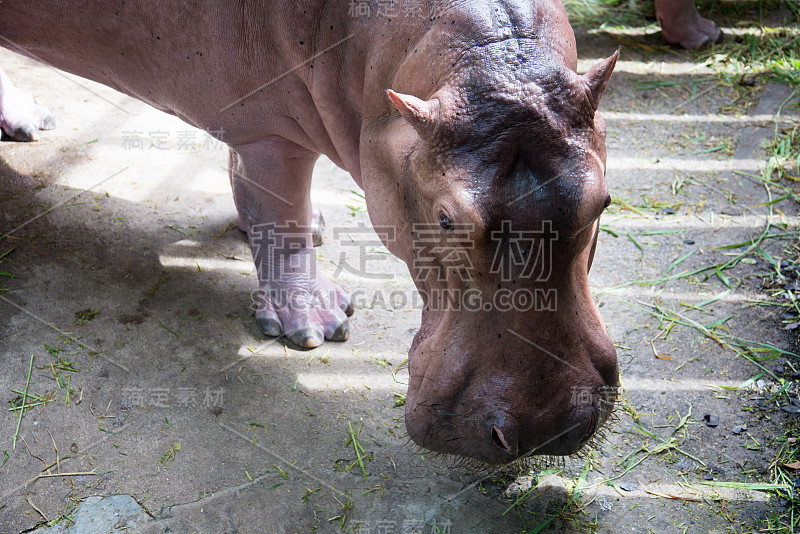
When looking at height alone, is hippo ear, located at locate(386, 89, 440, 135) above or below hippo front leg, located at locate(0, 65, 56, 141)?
above

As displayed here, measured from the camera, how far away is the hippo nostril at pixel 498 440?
7.25 feet

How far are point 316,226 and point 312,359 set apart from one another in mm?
940

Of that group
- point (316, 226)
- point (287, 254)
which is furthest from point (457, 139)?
point (316, 226)

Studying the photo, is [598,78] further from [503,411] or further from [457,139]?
[503,411]

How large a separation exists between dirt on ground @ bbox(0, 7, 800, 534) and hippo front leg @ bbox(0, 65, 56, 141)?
3.8 inches

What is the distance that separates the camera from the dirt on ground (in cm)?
284

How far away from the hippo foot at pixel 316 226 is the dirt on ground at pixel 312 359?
0.09 meters

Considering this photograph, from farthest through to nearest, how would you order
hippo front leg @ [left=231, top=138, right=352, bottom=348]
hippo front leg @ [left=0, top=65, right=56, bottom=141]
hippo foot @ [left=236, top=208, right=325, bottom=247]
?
hippo front leg @ [left=0, top=65, right=56, bottom=141]
hippo foot @ [left=236, top=208, right=325, bottom=247]
hippo front leg @ [left=231, top=138, right=352, bottom=348]

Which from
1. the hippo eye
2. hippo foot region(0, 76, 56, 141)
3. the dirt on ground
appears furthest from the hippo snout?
hippo foot region(0, 76, 56, 141)

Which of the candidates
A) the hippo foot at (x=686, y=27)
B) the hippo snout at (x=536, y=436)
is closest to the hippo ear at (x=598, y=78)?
the hippo snout at (x=536, y=436)

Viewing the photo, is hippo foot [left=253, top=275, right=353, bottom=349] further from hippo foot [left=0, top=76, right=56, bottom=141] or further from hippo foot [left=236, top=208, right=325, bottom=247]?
hippo foot [left=0, top=76, right=56, bottom=141]

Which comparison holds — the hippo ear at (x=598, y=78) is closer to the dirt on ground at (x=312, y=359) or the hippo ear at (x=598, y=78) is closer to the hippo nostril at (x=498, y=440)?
the hippo nostril at (x=498, y=440)

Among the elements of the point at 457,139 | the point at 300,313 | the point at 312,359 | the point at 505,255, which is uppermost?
the point at 457,139

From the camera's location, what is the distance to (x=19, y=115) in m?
4.57
